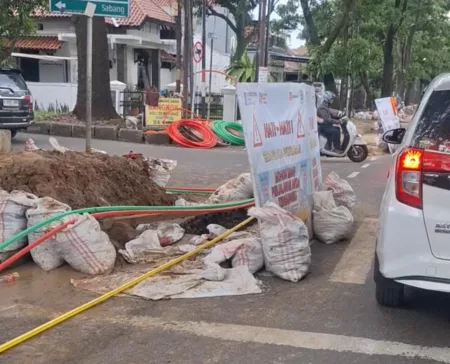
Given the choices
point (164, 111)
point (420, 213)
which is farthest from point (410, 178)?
point (164, 111)

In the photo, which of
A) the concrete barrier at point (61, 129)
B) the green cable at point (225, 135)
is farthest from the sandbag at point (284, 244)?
the concrete barrier at point (61, 129)

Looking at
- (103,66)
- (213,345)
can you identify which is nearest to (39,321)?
(213,345)

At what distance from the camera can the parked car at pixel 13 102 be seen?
15.5m

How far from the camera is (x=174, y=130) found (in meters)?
16.7

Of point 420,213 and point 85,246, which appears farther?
point 85,246

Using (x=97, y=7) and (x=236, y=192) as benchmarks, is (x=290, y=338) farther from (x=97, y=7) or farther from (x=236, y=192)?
(x=97, y=7)

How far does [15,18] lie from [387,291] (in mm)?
11112

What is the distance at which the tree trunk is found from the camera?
18.4 metres

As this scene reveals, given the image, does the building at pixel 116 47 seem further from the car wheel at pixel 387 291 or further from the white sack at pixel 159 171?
the car wheel at pixel 387 291

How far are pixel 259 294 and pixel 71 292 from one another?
152cm

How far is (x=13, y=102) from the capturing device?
15625mm

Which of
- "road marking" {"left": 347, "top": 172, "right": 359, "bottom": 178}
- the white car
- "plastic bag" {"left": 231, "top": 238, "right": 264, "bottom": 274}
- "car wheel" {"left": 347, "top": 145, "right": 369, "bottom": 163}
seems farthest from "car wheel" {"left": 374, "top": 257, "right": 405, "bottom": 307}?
"car wheel" {"left": 347, "top": 145, "right": 369, "bottom": 163}

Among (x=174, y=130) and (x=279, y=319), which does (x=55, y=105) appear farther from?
(x=279, y=319)

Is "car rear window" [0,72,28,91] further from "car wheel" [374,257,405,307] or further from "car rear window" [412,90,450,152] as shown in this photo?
"car rear window" [412,90,450,152]
